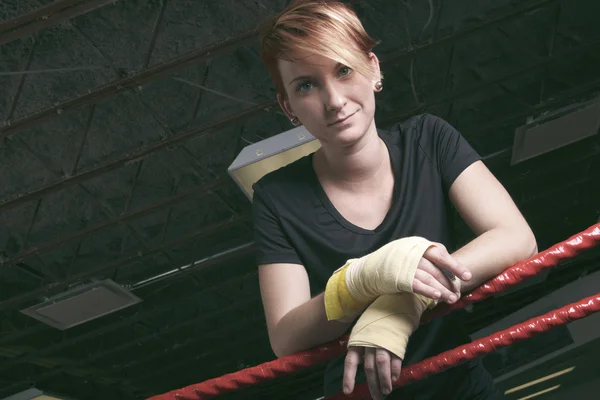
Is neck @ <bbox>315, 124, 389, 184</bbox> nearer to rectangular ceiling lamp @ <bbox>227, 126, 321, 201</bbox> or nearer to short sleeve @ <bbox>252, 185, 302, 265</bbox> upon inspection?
short sleeve @ <bbox>252, 185, 302, 265</bbox>

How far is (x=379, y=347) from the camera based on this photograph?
917 mm

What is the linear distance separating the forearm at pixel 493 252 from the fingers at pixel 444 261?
5cm

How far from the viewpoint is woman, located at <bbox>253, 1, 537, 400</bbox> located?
1.04 metres

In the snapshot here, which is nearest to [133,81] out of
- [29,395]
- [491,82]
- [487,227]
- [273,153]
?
[273,153]

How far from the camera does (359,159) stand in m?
1.14

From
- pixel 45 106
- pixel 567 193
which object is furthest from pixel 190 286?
pixel 567 193

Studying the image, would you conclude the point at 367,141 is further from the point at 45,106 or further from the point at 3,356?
the point at 3,356

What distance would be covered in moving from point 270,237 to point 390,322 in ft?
1.03

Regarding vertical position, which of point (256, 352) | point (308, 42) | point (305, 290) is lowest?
point (305, 290)

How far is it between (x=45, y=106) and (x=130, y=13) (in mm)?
1070

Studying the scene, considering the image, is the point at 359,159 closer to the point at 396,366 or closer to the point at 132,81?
the point at 396,366

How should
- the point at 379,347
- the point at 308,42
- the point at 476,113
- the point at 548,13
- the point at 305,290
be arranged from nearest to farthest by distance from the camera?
1. the point at 379,347
2. the point at 308,42
3. the point at 305,290
4. the point at 548,13
5. the point at 476,113

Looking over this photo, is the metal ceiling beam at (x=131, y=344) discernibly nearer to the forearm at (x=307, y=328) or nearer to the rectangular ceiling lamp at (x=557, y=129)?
the rectangular ceiling lamp at (x=557, y=129)

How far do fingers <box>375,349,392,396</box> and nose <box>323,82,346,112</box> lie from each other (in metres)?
0.37
